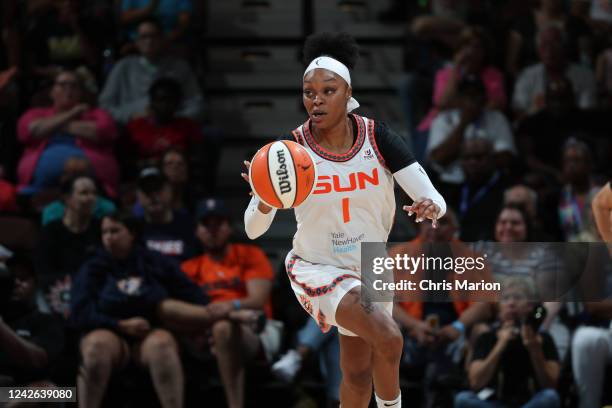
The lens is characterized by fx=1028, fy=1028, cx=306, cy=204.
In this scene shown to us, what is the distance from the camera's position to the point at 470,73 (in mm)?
9109

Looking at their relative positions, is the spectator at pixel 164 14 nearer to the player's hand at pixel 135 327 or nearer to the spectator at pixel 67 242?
the spectator at pixel 67 242

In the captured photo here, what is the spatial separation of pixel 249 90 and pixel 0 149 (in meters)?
2.37

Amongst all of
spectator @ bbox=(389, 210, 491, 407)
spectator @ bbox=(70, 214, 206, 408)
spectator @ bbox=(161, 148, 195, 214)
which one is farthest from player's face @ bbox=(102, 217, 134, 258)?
spectator @ bbox=(389, 210, 491, 407)

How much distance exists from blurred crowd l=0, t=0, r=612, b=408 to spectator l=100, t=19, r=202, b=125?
2 cm

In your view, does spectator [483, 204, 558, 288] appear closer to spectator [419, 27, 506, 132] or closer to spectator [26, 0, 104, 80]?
spectator [419, 27, 506, 132]

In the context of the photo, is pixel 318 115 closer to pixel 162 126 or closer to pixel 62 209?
pixel 62 209

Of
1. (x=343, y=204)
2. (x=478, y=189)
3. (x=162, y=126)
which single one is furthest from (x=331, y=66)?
(x=162, y=126)

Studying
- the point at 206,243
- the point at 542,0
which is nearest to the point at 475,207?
the point at 206,243

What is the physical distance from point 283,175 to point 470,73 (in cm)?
471

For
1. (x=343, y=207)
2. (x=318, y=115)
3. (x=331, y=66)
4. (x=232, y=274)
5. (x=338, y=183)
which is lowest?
(x=232, y=274)

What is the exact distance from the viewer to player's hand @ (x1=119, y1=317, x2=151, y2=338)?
6.89 metres

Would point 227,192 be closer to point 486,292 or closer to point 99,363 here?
point 99,363

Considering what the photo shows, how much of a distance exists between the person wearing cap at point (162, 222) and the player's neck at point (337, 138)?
2.86 metres

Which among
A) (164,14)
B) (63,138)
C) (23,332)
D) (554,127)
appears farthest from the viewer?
(164,14)
